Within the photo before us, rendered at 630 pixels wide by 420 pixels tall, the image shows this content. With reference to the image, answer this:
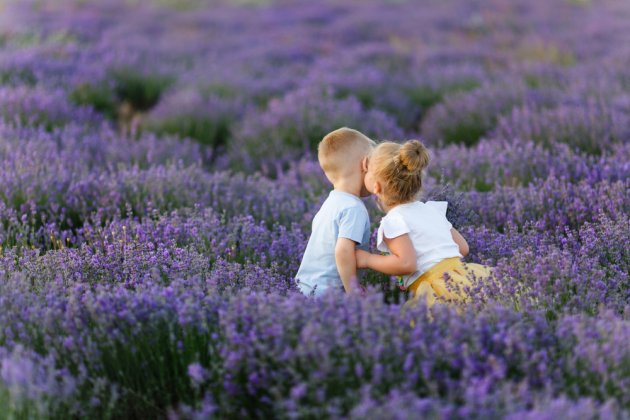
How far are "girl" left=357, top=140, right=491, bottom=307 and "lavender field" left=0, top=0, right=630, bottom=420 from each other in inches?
7.2

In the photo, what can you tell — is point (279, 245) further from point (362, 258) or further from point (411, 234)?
point (411, 234)

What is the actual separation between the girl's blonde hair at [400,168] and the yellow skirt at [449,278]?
1.03 feet

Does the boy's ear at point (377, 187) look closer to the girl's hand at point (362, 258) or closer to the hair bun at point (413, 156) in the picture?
the hair bun at point (413, 156)

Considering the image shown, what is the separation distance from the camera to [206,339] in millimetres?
2117

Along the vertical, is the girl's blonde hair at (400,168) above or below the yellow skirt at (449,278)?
above

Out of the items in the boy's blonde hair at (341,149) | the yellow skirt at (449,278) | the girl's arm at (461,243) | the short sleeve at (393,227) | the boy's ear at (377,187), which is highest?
the boy's blonde hair at (341,149)

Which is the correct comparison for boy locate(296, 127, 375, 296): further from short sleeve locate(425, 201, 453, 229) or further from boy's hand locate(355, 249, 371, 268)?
short sleeve locate(425, 201, 453, 229)

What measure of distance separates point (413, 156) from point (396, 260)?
16.3 inches

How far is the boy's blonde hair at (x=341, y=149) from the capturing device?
117 inches

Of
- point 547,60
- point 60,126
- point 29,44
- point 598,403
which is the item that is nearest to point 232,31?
point 29,44

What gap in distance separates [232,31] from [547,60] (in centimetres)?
697

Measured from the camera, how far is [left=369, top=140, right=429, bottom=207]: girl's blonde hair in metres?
2.80

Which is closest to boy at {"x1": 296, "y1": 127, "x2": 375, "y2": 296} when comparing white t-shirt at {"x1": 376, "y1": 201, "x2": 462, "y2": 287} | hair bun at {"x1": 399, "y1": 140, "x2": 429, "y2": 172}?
white t-shirt at {"x1": 376, "y1": 201, "x2": 462, "y2": 287}

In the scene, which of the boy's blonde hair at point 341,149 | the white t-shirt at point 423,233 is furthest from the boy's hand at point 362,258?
the boy's blonde hair at point 341,149
